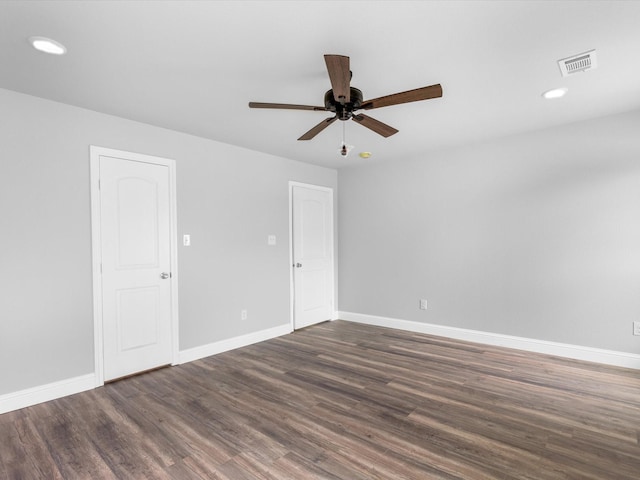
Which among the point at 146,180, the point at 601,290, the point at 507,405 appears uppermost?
the point at 146,180

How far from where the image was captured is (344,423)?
7.85 ft

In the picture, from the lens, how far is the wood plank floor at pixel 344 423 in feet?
6.34

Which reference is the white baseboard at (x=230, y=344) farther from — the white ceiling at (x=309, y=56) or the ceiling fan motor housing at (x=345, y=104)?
the ceiling fan motor housing at (x=345, y=104)

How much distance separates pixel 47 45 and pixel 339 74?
1.82 metres

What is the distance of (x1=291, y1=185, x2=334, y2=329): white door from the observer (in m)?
5.02

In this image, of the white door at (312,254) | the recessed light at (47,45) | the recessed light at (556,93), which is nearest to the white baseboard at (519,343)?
the white door at (312,254)

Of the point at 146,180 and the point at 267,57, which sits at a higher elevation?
the point at 267,57

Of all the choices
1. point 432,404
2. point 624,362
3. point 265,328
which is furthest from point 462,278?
point 265,328

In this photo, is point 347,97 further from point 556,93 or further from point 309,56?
point 556,93

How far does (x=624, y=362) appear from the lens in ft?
11.0

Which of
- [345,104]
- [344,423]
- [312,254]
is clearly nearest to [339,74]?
[345,104]

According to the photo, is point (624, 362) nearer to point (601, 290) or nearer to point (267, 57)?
point (601, 290)

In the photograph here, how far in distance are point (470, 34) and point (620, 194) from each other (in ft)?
Answer: 8.78

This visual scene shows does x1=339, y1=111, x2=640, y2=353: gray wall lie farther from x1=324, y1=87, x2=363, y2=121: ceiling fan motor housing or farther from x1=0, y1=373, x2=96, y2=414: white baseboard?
x1=0, y1=373, x2=96, y2=414: white baseboard
